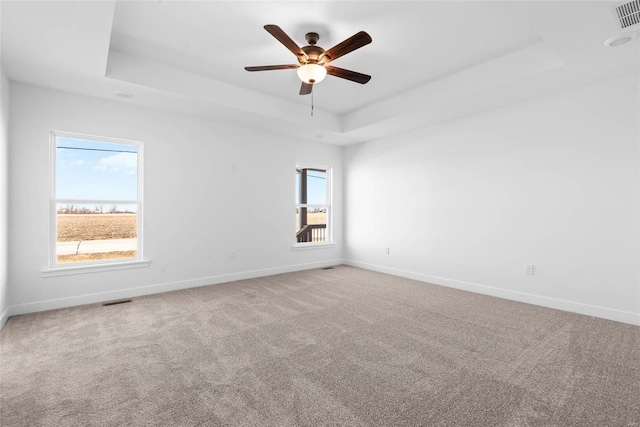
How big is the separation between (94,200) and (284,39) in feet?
10.5

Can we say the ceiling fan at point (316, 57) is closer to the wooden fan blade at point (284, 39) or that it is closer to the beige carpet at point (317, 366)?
the wooden fan blade at point (284, 39)

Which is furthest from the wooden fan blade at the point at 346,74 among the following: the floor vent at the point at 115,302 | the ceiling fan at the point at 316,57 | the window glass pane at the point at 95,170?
the floor vent at the point at 115,302

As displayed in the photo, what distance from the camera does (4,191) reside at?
10.3ft

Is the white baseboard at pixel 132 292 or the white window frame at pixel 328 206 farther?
the white window frame at pixel 328 206

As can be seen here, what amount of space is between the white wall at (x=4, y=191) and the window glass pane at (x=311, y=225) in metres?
4.14

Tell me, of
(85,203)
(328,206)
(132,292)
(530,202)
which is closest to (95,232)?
(85,203)

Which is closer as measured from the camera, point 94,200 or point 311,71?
point 311,71

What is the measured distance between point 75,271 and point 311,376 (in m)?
3.30

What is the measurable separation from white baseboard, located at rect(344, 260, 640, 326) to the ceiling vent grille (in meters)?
2.75

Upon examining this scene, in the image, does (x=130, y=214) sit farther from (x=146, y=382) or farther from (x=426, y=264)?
(x=426, y=264)

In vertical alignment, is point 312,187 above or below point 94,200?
above

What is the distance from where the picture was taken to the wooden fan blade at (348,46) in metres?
2.40

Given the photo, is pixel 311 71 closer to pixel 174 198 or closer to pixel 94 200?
pixel 174 198

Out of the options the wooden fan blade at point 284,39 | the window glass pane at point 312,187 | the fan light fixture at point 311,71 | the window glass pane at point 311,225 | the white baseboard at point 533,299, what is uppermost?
the wooden fan blade at point 284,39
